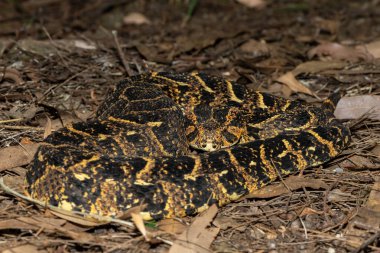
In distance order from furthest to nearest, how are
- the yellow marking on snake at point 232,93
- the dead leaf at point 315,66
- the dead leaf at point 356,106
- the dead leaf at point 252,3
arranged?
1. the dead leaf at point 252,3
2. the dead leaf at point 315,66
3. the yellow marking on snake at point 232,93
4. the dead leaf at point 356,106

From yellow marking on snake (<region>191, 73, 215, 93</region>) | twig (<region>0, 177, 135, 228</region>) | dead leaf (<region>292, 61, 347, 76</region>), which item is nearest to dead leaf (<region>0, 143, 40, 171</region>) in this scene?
twig (<region>0, 177, 135, 228</region>)

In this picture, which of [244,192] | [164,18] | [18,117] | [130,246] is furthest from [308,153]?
[164,18]

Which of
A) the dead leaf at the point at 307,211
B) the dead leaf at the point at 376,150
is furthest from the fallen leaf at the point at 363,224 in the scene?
the dead leaf at the point at 376,150

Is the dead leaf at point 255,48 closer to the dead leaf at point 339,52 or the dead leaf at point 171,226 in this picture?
the dead leaf at point 339,52

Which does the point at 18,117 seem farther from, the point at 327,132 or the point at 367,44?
the point at 367,44

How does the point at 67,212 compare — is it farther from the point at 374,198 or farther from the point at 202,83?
the point at 202,83

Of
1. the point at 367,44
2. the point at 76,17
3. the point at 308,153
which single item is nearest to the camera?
the point at 308,153

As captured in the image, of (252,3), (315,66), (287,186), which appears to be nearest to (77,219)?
(287,186)
